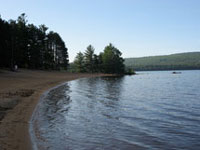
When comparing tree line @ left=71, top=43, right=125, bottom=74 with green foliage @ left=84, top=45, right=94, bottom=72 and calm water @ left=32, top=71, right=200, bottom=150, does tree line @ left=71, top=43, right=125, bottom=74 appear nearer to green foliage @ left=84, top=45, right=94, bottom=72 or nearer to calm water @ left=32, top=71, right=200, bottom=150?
green foliage @ left=84, top=45, right=94, bottom=72

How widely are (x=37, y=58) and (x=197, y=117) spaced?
6299cm

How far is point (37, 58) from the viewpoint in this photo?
229ft

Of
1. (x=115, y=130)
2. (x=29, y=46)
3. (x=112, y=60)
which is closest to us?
(x=115, y=130)

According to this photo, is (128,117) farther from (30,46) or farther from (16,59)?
(30,46)

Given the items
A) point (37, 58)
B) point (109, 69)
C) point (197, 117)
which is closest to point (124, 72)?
point (109, 69)

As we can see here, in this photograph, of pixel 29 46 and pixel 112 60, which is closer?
pixel 29 46

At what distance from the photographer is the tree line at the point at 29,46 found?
2020 inches

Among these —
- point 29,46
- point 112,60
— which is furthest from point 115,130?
point 112,60

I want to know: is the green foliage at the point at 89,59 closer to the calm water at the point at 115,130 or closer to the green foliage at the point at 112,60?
the green foliage at the point at 112,60

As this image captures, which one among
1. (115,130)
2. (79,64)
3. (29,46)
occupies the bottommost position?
(115,130)

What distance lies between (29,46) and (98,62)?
45.5 meters

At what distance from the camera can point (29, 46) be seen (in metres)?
68.8

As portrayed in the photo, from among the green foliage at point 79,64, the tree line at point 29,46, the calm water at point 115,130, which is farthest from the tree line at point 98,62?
the calm water at point 115,130

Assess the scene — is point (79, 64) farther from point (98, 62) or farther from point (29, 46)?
point (29, 46)
